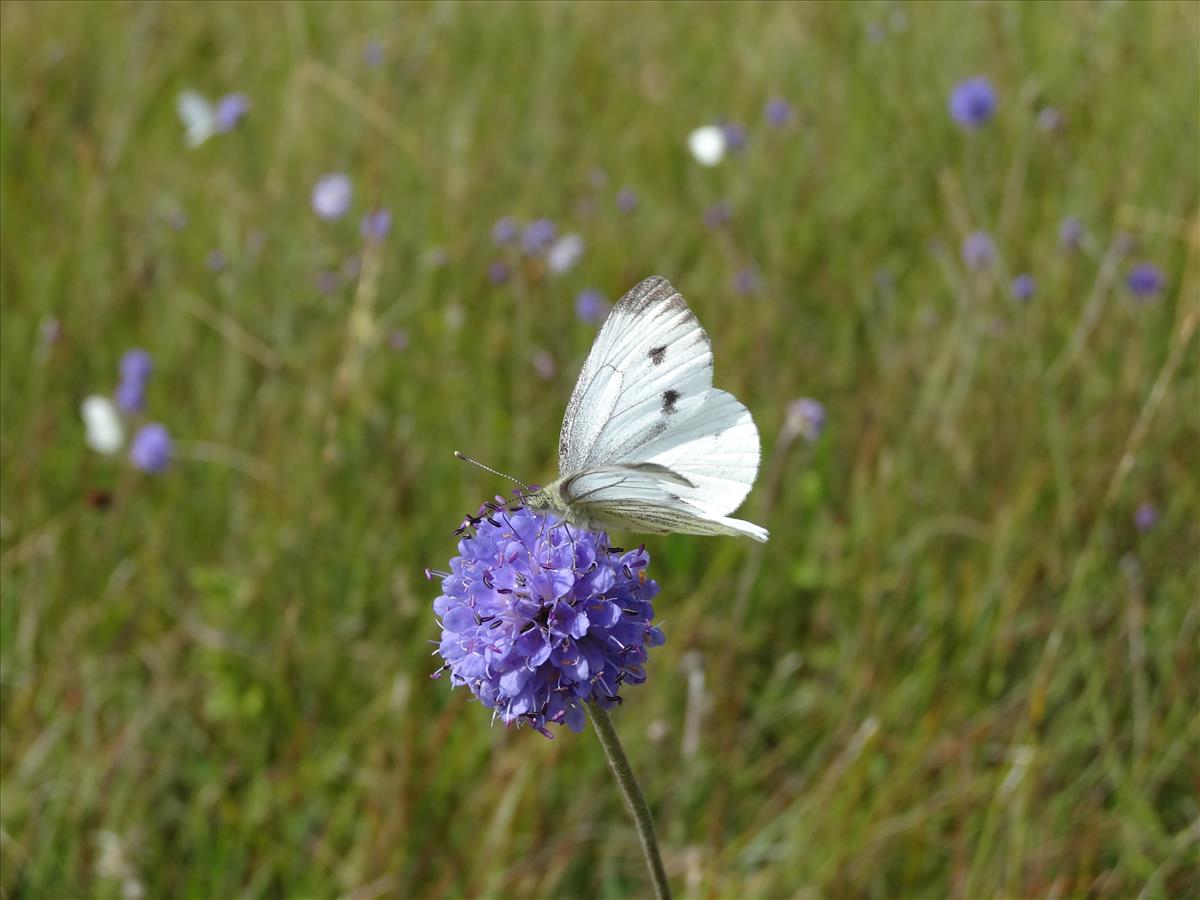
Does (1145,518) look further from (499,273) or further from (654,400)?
(499,273)

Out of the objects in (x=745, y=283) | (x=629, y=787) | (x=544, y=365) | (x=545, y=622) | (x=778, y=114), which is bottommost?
(x=629, y=787)

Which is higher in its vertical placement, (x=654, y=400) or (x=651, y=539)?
(x=651, y=539)

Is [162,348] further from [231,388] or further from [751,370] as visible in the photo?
[751,370]

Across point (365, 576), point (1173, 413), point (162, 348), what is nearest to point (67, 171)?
point (162, 348)

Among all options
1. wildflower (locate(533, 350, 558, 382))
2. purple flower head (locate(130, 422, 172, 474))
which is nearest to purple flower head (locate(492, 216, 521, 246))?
Answer: wildflower (locate(533, 350, 558, 382))

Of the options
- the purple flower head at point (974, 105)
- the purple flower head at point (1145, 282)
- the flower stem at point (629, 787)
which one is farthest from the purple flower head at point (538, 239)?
the flower stem at point (629, 787)

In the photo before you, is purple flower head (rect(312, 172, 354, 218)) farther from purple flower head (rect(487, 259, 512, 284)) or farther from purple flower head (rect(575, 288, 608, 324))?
purple flower head (rect(575, 288, 608, 324))

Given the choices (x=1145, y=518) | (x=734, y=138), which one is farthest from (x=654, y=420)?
(x=734, y=138)
